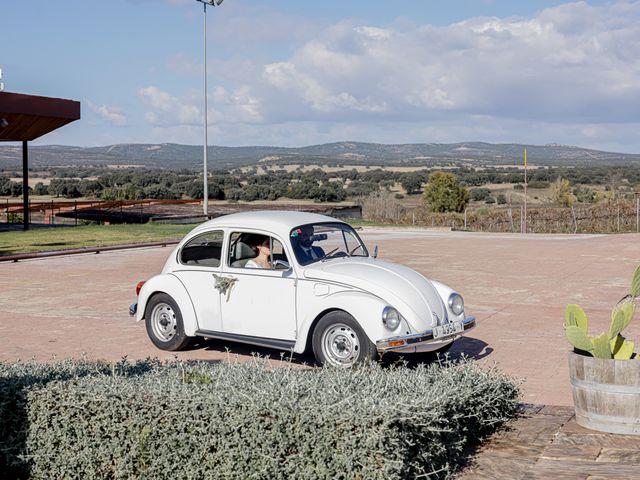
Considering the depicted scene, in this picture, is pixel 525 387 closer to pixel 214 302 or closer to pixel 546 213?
pixel 214 302

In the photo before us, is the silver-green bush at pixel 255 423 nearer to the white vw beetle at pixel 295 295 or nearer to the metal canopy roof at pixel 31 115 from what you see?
the white vw beetle at pixel 295 295

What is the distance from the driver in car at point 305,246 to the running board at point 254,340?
34.4 inches

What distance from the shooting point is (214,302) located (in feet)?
31.9

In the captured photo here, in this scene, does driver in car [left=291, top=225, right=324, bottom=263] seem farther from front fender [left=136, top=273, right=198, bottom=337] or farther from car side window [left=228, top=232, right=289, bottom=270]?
front fender [left=136, top=273, right=198, bottom=337]

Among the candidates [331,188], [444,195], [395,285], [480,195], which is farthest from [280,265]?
[480,195]

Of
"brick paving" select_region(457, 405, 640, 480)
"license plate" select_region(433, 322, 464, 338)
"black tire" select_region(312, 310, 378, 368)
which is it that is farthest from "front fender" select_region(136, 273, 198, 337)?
"brick paving" select_region(457, 405, 640, 480)

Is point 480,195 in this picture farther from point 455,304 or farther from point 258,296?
point 258,296

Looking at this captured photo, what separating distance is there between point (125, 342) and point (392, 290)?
4.02m

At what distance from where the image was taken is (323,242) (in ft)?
32.1

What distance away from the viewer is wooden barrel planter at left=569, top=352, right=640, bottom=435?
5.83 m

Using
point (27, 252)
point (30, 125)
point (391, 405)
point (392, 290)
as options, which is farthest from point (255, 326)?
point (30, 125)

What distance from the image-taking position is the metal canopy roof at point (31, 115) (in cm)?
3122

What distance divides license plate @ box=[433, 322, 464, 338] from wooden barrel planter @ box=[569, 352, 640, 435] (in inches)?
104

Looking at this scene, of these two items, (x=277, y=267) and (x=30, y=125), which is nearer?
(x=277, y=267)
